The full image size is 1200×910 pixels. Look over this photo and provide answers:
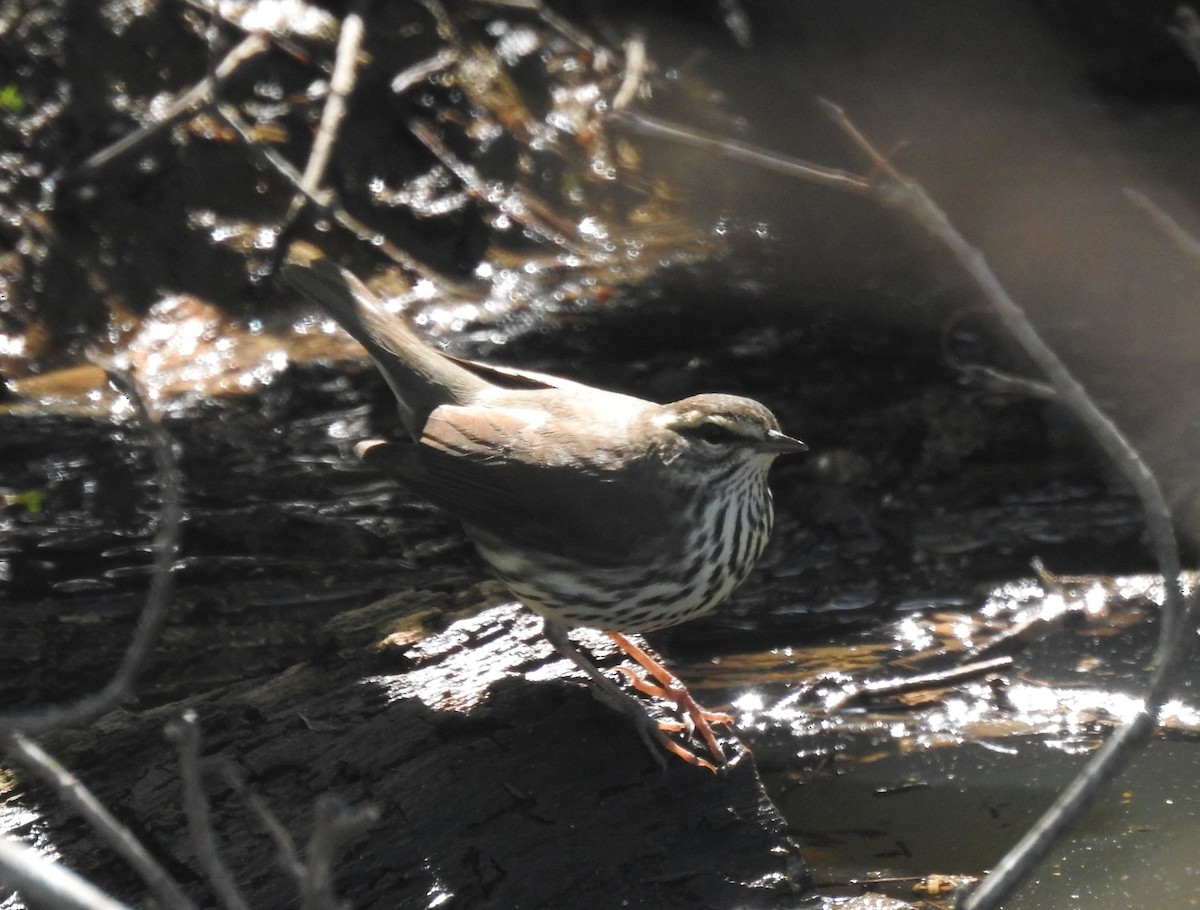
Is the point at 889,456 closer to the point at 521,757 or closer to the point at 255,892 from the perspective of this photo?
the point at 521,757

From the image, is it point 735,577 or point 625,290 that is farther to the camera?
point 625,290

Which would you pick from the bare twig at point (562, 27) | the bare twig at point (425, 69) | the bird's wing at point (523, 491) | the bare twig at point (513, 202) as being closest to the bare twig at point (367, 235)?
the bare twig at point (513, 202)

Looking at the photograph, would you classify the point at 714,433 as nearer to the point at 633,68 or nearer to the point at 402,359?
the point at 402,359

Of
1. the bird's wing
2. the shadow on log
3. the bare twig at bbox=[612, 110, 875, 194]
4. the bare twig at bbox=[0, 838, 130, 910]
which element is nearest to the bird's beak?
the bird's wing

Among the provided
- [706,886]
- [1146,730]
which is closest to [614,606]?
[706,886]

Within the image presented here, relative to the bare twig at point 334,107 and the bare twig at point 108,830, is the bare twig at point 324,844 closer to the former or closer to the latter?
the bare twig at point 108,830

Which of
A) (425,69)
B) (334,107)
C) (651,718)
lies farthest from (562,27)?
(651,718)
